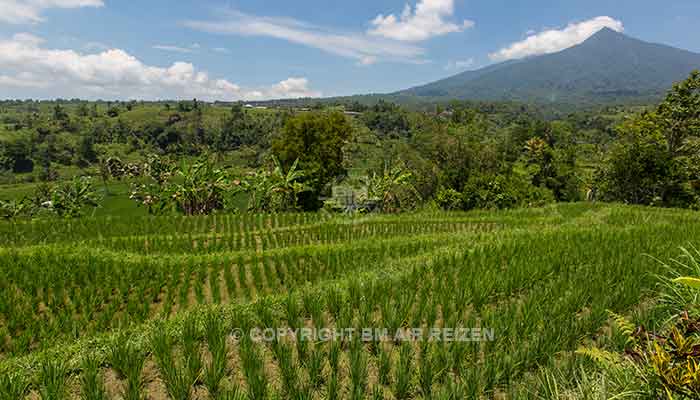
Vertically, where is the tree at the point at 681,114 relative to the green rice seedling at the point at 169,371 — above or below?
above

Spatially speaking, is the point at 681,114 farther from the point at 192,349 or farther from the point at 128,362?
the point at 128,362

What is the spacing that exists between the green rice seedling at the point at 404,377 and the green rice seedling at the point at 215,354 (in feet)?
4.67

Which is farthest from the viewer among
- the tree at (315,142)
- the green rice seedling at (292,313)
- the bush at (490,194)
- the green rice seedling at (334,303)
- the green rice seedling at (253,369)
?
the tree at (315,142)

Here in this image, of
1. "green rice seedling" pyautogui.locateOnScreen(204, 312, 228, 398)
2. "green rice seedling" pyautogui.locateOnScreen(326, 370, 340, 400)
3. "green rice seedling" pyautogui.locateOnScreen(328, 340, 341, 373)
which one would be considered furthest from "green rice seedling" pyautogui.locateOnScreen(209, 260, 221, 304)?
"green rice seedling" pyautogui.locateOnScreen(326, 370, 340, 400)

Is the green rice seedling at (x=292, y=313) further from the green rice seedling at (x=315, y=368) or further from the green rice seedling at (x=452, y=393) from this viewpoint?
the green rice seedling at (x=452, y=393)

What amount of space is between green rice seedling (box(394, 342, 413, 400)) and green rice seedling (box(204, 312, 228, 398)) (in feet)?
4.67

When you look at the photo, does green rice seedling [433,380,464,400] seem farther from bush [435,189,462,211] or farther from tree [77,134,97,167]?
tree [77,134,97,167]

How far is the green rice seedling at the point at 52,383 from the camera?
2691 millimetres

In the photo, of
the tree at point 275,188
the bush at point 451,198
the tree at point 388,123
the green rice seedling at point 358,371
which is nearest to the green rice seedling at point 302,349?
the green rice seedling at point 358,371

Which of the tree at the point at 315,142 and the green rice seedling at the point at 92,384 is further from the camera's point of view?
the tree at the point at 315,142

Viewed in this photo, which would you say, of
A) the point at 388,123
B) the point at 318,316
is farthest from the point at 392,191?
the point at 388,123

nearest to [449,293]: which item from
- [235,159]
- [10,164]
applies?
[235,159]

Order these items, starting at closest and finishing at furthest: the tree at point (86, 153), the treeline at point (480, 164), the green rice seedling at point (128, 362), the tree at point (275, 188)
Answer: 1. the green rice seedling at point (128, 362)
2. the tree at point (275, 188)
3. the treeline at point (480, 164)
4. the tree at point (86, 153)

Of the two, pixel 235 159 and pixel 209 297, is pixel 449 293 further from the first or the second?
pixel 235 159
